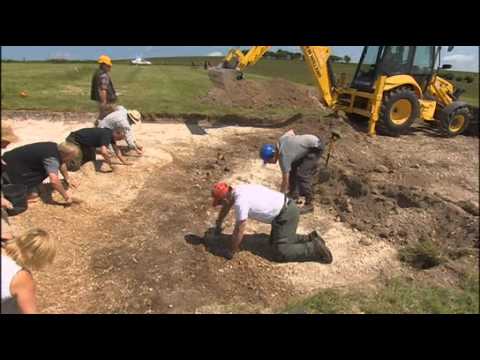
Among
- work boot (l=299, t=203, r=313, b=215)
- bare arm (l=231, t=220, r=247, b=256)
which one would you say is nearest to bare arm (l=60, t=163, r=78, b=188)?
bare arm (l=231, t=220, r=247, b=256)

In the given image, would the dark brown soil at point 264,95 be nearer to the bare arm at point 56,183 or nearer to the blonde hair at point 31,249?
the bare arm at point 56,183

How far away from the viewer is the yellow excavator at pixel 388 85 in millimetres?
10414

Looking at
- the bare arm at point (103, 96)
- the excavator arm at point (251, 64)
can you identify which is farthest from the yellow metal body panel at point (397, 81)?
the bare arm at point (103, 96)

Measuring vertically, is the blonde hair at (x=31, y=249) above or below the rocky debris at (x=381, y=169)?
above

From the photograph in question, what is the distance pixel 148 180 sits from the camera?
6820mm

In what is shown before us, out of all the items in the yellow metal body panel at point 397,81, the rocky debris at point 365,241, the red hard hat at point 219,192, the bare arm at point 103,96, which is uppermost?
the yellow metal body panel at point 397,81

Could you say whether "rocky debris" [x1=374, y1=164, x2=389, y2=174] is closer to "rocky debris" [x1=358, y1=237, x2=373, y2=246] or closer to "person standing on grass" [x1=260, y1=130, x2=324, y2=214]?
"person standing on grass" [x1=260, y1=130, x2=324, y2=214]

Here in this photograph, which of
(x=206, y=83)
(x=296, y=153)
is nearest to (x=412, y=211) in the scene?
(x=296, y=153)

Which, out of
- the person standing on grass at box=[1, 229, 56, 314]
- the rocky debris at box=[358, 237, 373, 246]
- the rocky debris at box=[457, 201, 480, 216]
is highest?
the person standing on grass at box=[1, 229, 56, 314]

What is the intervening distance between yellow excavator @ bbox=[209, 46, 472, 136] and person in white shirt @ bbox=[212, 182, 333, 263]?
20.6ft

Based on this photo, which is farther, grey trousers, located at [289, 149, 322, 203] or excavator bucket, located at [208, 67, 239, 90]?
excavator bucket, located at [208, 67, 239, 90]

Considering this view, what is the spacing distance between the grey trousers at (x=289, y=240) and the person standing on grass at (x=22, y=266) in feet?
9.98

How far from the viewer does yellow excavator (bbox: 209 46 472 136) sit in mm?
10414
